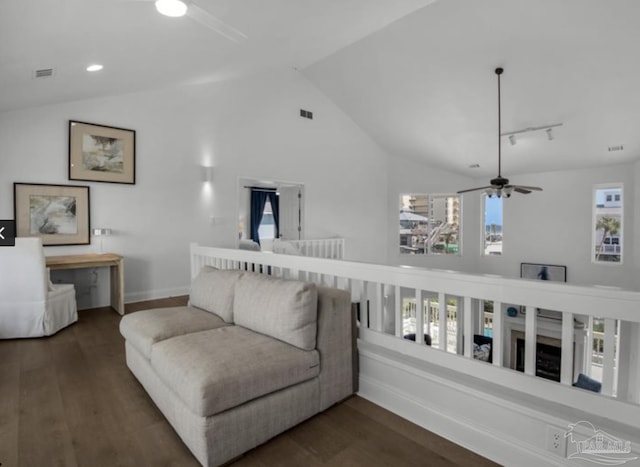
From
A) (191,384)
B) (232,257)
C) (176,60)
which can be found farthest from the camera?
(176,60)

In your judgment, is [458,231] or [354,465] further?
[458,231]

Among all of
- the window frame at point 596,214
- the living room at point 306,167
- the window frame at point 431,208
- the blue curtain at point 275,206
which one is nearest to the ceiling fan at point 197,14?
the living room at point 306,167

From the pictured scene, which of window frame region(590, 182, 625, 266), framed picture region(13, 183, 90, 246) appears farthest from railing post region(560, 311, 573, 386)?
window frame region(590, 182, 625, 266)

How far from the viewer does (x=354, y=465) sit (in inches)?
63.8

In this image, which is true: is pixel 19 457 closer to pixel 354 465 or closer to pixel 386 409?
pixel 354 465

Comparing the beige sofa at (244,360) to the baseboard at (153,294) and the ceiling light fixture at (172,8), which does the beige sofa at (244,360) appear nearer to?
the ceiling light fixture at (172,8)

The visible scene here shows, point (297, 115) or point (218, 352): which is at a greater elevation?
point (297, 115)

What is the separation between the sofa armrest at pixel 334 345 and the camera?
2047mm

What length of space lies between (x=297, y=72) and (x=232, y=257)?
4.69 m

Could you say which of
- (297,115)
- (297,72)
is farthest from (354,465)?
(297,72)

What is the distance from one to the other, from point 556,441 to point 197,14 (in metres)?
3.53

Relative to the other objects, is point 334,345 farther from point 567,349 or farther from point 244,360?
point 567,349

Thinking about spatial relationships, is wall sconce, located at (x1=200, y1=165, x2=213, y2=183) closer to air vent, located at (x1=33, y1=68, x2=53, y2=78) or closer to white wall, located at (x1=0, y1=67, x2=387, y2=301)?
white wall, located at (x1=0, y1=67, x2=387, y2=301)

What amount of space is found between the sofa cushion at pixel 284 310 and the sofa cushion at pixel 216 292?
0.87 feet
